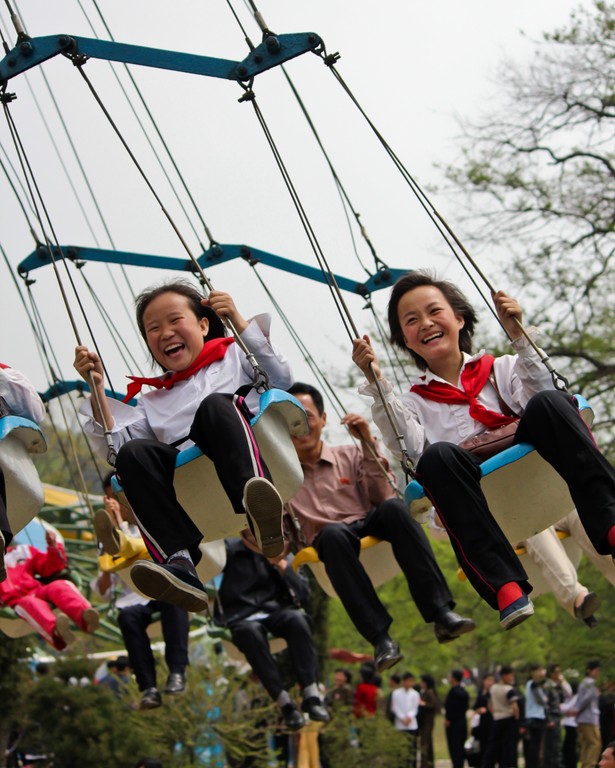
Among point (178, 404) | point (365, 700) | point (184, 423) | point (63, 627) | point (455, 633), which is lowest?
point (455, 633)

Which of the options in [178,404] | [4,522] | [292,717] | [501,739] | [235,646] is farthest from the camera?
[501,739]

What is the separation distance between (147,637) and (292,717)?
1292 mm

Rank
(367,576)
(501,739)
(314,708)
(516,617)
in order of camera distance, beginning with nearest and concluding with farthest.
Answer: (516,617)
(367,576)
(314,708)
(501,739)

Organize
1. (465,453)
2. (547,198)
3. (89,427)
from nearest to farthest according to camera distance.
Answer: (465,453)
(89,427)
(547,198)

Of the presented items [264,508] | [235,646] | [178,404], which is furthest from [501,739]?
[264,508]

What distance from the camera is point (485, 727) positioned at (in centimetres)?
1393

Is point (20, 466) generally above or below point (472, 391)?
above

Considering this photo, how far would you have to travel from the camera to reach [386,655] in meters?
5.67

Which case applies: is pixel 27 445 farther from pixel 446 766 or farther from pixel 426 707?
pixel 446 766

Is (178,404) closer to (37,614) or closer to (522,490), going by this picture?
(522,490)

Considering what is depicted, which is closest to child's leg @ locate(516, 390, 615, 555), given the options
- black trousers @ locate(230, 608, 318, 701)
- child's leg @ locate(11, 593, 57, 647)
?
black trousers @ locate(230, 608, 318, 701)

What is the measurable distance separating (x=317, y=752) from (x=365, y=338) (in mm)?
8997

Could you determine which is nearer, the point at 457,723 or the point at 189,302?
the point at 189,302

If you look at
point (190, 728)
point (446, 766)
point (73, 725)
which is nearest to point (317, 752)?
point (190, 728)
